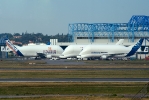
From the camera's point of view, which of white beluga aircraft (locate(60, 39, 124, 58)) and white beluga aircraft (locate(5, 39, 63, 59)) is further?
white beluga aircraft (locate(5, 39, 63, 59))

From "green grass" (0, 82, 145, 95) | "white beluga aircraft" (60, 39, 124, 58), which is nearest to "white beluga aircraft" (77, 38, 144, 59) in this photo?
"white beluga aircraft" (60, 39, 124, 58)

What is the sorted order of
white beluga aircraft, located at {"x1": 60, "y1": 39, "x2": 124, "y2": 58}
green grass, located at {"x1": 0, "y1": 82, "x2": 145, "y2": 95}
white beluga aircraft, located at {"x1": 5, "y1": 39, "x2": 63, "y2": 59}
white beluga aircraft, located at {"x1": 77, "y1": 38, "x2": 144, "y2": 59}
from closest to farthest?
1. green grass, located at {"x1": 0, "y1": 82, "x2": 145, "y2": 95}
2. white beluga aircraft, located at {"x1": 77, "y1": 38, "x2": 144, "y2": 59}
3. white beluga aircraft, located at {"x1": 60, "y1": 39, "x2": 124, "y2": 58}
4. white beluga aircraft, located at {"x1": 5, "y1": 39, "x2": 63, "y2": 59}

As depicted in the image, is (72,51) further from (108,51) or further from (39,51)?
(39,51)

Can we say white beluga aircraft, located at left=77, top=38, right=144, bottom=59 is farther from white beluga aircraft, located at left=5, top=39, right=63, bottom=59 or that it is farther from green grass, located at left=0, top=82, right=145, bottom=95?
green grass, located at left=0, top=82, right=145, bottom=95

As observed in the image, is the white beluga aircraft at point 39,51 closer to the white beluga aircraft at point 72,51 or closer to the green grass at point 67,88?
the white beluga aircraft at point 72,51

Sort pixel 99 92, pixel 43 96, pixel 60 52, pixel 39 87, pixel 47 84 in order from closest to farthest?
pixel 43 96
pixel 99 92
pixel 39 87
pixel 47 84
pixel 60 52

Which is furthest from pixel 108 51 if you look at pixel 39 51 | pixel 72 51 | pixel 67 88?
pixel 67 88

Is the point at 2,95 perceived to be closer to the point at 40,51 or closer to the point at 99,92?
the point at 99,92

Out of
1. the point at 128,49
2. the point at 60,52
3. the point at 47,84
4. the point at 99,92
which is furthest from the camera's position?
the point at 60,52

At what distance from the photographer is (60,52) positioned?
176 metres

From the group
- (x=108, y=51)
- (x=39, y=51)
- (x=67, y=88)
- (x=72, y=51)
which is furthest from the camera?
(x=39, y=51)

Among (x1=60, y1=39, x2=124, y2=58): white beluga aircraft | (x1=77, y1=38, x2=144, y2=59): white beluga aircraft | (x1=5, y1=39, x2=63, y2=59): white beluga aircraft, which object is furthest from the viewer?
(x1=5, y1=39, x2=63, y2=59): white beluga aircraft

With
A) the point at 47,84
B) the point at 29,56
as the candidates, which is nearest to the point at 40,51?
the point at 29,56

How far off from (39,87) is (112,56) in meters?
113
